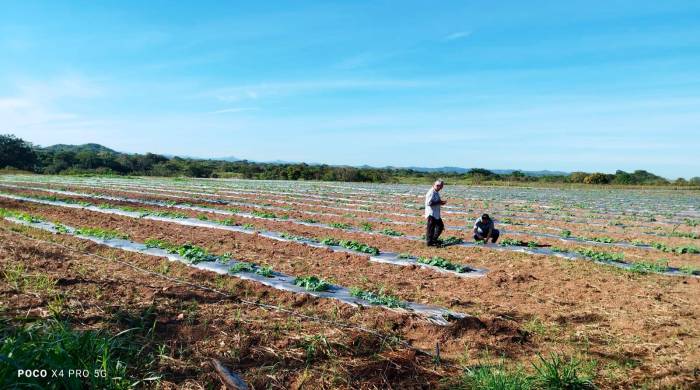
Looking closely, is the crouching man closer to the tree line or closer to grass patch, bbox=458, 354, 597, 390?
grass patch, bbox=458, 354, 597, 390

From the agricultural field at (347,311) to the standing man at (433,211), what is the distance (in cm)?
42

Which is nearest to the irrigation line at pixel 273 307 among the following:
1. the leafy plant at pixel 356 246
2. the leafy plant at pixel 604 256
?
the leafy plant at pixel 356 246

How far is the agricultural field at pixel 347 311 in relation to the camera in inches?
148

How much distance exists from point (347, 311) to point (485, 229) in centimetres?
631

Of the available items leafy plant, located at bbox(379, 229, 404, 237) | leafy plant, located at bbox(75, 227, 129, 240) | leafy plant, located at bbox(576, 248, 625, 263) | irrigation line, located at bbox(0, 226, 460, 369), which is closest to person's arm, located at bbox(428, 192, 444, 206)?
leafy plant, located at bbox(379, 229, 404, 237)

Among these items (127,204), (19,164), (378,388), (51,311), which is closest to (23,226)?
(127,204)

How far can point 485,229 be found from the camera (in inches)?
420

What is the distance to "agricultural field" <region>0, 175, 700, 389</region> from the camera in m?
3.77

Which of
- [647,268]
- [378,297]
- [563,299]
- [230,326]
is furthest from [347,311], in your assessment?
[647,268]

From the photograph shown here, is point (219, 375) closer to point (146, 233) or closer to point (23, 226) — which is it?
point (146, 233)

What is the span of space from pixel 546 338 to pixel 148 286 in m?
5.40

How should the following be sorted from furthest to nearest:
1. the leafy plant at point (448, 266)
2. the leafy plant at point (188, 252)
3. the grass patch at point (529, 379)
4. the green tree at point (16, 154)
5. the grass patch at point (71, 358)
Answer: the green tree at point (16, 154) < the leafy plant at point (448, 266) < the leafy plant at point (188, 252) < the grass patch at point (529, 379) < the grass patch at point (71, 358)

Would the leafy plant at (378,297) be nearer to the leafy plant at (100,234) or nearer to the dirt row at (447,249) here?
the dirt row at (447,249)

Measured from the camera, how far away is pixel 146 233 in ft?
35.9
